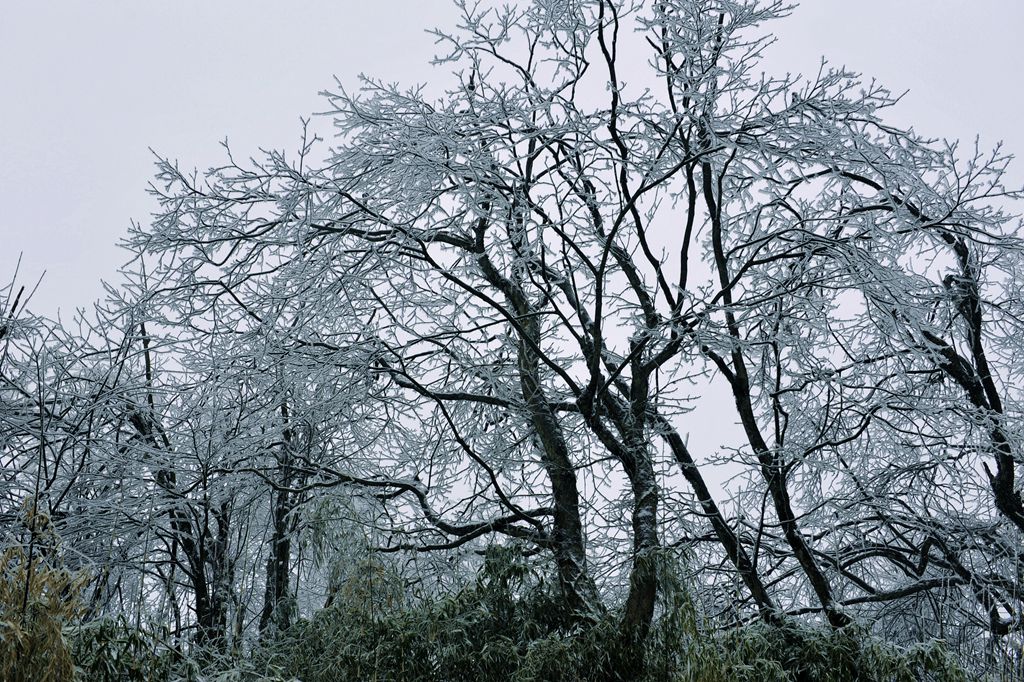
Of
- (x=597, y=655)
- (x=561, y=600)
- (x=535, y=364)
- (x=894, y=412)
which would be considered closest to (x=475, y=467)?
(x=535, y=364)

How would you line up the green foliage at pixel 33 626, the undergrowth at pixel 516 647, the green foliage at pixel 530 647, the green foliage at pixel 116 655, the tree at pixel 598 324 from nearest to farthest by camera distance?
the green foliage at pixel 33 626 < the green foliage at pixel 116 655 < the undergrowth at pixel 516 647 < the green foliage at pixel 530 647 < the tree at pixel 598 324

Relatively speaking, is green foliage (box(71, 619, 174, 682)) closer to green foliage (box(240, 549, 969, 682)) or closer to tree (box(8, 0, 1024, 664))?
green foliage (box(240, 549, 969, 682))

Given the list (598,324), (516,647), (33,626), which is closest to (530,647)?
(516,647)

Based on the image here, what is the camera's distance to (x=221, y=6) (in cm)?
5103

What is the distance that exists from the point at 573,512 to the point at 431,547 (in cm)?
86

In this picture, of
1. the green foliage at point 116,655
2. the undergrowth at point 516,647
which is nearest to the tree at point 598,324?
the undergrowth at point 516,647

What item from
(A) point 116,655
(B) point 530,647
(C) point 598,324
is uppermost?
(C) point 598,324

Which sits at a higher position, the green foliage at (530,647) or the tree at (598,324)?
the tree at (598,324)

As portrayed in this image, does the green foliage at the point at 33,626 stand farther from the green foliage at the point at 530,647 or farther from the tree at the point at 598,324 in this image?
the tree at the point at 598,324

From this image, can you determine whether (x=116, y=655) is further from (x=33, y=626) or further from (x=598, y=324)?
(x=598, y=324)

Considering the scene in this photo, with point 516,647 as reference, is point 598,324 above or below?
above

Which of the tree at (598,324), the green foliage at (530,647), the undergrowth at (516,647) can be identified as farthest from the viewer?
the tree at (598,324)

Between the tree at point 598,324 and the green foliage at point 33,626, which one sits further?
the tree at point 598,324

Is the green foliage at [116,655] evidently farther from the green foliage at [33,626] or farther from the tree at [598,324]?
the tree at [598,324]
